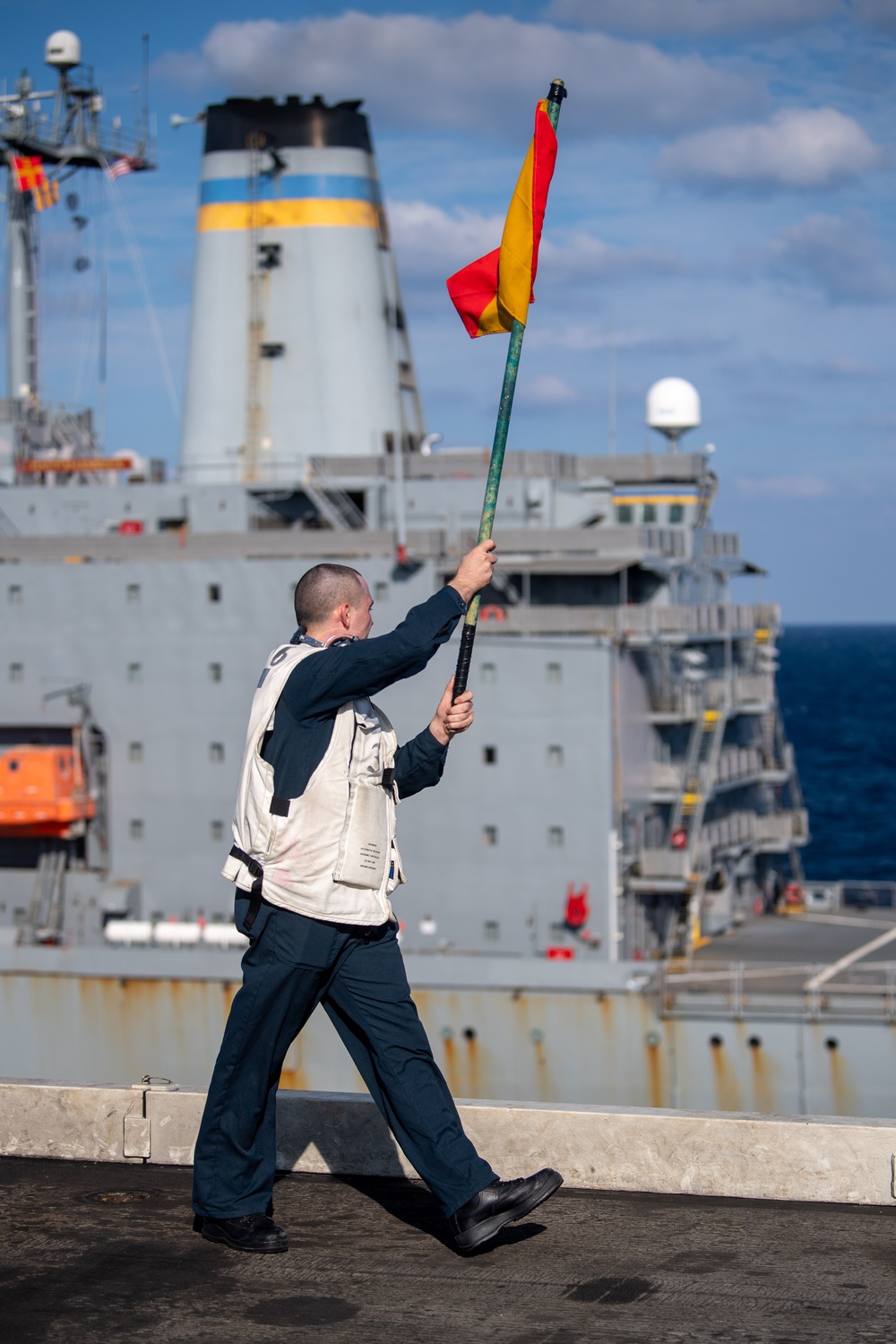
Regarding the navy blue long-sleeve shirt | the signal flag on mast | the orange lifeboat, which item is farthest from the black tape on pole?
Answer: the signal flag on mast

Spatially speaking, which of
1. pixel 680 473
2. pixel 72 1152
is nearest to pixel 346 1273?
pixel 72 1152

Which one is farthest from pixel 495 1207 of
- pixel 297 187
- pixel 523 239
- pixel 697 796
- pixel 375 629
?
pixel 297 187

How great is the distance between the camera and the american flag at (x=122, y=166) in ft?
101

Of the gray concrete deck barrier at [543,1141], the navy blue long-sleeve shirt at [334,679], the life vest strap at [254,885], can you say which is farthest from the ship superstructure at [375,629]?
the navy blue long-sleeve shirt at [334,679]

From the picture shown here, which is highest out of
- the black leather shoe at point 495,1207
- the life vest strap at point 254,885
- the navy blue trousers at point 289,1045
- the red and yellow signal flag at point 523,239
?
the red and yellow signal flag at point 523,239

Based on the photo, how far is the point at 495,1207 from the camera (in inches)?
215

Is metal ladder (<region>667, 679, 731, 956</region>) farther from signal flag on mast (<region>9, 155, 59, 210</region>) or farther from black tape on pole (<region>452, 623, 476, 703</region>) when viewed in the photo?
black tape on pole (<region>452, 623, 476, 703</region>)

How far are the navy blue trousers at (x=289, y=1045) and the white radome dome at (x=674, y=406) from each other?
81.5ft

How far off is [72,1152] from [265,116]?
25014 mm

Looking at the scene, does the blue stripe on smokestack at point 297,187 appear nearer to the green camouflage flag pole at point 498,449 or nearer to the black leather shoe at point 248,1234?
the green camouflage flag pole at point 498,449

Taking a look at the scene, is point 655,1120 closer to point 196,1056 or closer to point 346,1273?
point 346,1273

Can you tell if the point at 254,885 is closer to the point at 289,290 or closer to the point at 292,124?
the point at 289,290

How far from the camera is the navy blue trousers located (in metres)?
5.51

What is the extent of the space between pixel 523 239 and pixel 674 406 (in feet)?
77.7
